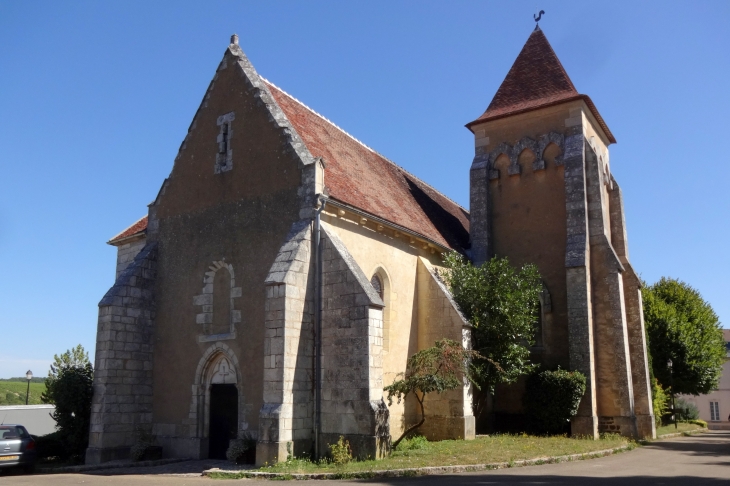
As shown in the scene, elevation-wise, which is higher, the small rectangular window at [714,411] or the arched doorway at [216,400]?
the arched doorway at [216,400]

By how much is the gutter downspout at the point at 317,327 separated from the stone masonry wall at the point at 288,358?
0.12 metres

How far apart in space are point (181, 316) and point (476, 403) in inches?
382

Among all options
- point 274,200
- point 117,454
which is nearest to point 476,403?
point 274,200

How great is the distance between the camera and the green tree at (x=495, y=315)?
718 inches

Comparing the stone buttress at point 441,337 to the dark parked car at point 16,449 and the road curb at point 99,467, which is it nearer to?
the road curb at point 99,467

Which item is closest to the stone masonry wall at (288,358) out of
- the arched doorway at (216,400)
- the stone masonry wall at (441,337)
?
the arched doorway at (216,400)

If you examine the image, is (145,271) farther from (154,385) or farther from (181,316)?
(154,385)

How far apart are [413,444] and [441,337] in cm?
364

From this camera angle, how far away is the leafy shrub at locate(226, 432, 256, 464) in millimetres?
14062

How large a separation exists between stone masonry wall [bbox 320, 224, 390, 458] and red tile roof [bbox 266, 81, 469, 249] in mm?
2232

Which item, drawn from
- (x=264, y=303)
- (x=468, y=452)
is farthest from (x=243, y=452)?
(x=468, y=452)

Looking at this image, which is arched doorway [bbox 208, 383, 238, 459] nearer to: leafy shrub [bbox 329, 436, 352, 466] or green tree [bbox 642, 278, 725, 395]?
leafy shrub [bbox 329, 436, 352, 466]

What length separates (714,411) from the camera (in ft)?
177

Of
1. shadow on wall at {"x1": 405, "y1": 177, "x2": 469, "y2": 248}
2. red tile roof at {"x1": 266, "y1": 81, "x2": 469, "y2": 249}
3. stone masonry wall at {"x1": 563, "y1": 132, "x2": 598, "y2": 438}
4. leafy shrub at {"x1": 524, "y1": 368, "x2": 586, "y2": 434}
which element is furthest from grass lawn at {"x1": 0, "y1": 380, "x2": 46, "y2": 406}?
stone masonry wall at {"x1": 563, "y1": 132, "x2": 598, "y2": 438}
